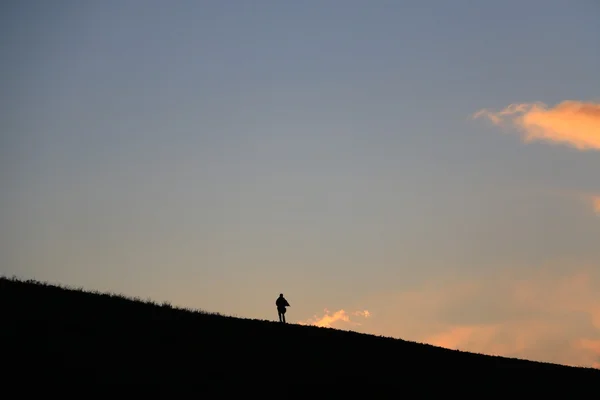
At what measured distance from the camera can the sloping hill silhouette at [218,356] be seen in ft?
76.1

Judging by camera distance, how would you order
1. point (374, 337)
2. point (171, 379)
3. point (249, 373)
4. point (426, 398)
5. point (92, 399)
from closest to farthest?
point (92, 399) → point (171, 379) → point (249, 373) → point (426, 398) → point (374, 337)

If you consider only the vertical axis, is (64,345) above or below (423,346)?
below

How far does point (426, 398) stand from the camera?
2800 cm

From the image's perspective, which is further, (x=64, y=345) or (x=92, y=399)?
(x=64, y=345)

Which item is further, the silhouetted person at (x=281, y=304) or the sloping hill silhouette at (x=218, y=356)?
the silhouetted person at (x=281, y=304)

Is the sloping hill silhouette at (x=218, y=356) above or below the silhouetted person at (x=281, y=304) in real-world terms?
below

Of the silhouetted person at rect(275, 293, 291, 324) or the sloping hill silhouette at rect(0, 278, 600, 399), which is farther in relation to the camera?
the silhouetted person at rect(275, 293, 291, 324)

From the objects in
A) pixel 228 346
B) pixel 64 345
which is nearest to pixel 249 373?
pixel 228 346

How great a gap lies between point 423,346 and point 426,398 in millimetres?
11443

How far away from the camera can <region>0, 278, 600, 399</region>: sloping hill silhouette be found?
23188mm

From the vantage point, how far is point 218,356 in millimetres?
27656

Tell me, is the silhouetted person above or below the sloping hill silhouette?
above

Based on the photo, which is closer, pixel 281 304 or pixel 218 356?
pixel 218 356

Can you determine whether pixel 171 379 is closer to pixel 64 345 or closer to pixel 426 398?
pixel 64 345
